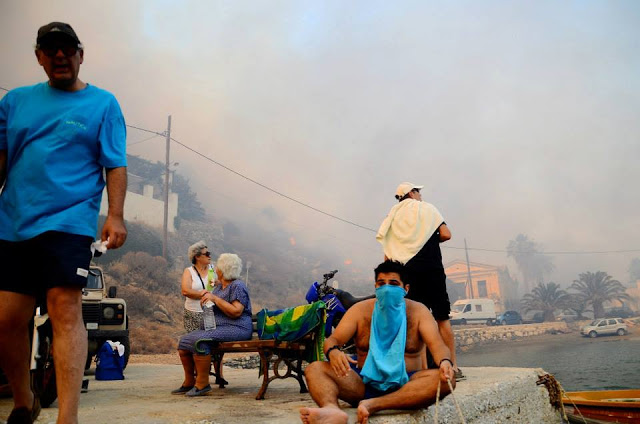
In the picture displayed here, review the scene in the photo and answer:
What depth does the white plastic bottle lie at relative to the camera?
4.63 meters

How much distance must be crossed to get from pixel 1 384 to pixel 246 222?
84841mm

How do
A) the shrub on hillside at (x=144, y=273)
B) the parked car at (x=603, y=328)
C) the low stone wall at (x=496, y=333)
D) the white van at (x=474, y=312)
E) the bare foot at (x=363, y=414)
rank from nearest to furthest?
1. the bare foot at (x=363, y=414)
2. the shrub on hillside at (x=144, y=273)
3. the low stone wall at (x=496, y=333)
4. the parked car at (x=603, y=328)
5. the white van at (x=474, y=312)

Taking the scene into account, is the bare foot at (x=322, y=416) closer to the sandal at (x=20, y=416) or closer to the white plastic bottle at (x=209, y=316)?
the sandal at (x=20, y=416)

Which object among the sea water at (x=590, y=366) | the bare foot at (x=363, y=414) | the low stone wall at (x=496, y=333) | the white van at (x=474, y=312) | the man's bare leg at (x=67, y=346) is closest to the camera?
the man's bare leg at (x=67, y=346)

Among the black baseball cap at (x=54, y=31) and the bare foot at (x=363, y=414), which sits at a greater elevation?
the black baseball cap at (x=54, y=31)

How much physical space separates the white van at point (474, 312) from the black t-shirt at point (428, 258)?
128 ft

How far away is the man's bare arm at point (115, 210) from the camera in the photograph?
2.40 meters

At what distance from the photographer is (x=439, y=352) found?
308 centimetres

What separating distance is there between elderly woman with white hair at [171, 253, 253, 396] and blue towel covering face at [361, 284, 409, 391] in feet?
5.86

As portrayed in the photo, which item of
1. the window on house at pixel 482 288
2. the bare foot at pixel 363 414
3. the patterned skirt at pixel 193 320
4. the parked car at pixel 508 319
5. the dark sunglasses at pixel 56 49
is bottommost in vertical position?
the parked car at pixel 508 319

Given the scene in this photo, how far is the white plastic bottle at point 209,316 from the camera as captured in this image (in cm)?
463

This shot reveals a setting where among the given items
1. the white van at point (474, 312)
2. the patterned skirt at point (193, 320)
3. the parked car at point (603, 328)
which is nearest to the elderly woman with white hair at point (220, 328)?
the patterned skirt at point (193, 320)

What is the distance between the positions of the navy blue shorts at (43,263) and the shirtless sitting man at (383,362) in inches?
56.4

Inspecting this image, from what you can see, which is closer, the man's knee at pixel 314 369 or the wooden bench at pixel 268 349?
the man's knee at pixel 314 369
